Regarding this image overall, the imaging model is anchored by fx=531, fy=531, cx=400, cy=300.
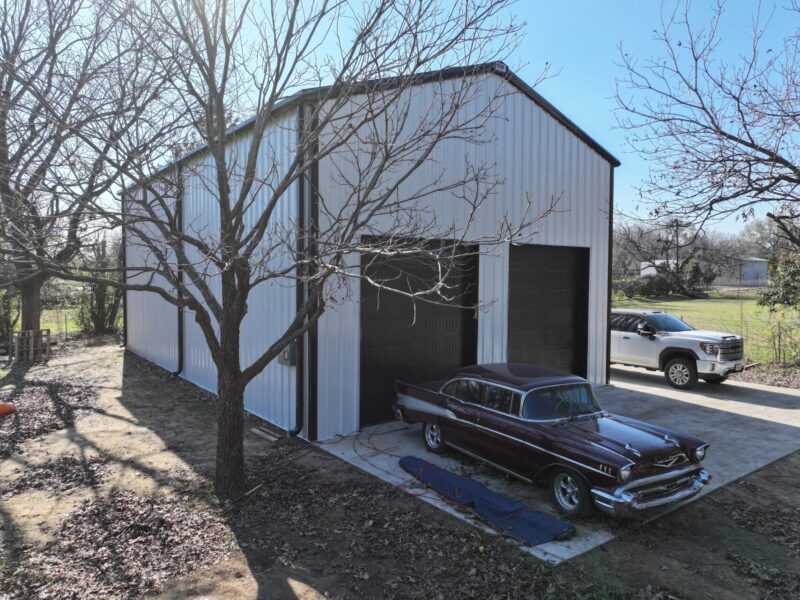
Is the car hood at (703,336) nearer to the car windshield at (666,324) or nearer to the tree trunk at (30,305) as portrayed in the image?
the car windshield at (666,324)

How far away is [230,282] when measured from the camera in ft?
18.6

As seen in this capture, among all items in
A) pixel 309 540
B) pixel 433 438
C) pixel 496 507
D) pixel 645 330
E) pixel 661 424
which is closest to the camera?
pixel 309 540

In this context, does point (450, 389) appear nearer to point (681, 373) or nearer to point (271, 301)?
point (271, 301)

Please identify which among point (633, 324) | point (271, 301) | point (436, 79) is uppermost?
point (436, 79)

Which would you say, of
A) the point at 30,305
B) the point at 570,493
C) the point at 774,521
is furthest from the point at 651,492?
the point at 30,305

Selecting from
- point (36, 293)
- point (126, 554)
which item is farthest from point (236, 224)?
point (36, 293)

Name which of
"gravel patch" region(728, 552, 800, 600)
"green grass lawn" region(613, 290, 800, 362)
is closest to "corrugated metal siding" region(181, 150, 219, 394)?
"gravel patch" region(728, 552, 800, 600)

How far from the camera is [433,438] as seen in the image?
7.31 meters

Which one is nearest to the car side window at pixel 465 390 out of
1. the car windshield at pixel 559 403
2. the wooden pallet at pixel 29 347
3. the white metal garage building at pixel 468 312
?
the car windshield at pixel 559 403

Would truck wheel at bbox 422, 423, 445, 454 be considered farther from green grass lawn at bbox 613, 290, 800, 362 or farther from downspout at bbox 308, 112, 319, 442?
green grass lawn at bbox 613, 290, 800, 362

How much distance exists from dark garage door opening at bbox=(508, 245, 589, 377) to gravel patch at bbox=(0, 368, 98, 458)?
811 centimetres

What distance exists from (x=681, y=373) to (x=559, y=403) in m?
7.49

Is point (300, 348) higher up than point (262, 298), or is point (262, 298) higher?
point (262, 298)

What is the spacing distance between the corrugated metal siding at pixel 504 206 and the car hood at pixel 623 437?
126 inches
